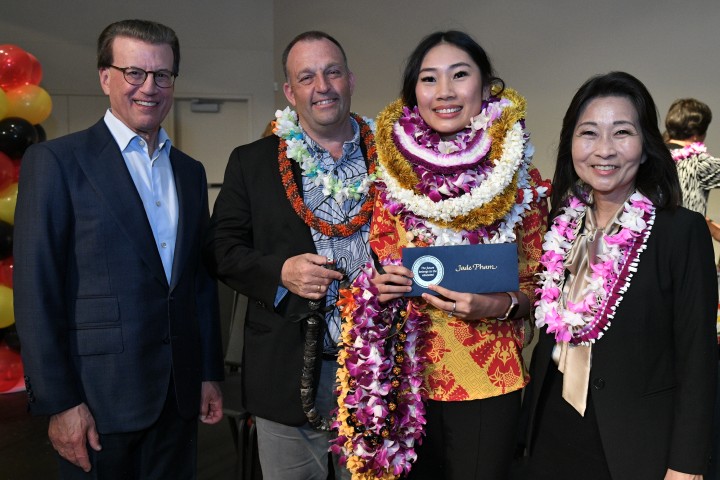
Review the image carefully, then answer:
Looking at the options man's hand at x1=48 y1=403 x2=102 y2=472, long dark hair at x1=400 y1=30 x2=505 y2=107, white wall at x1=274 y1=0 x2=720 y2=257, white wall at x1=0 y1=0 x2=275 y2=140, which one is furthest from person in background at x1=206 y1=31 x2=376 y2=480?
white wall at x1=0 y1=0 x2=275 y2=140

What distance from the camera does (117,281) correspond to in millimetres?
2041

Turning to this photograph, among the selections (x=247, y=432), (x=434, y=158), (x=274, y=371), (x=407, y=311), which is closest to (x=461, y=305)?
(x=407, y=311)

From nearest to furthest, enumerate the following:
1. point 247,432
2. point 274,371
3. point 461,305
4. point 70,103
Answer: point 461,305 < point 274,371 < point 247,432 < point 70,103

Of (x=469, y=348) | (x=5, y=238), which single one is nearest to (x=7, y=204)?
(x=5, y=238)

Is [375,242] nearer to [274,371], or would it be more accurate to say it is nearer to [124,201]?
[274,371]

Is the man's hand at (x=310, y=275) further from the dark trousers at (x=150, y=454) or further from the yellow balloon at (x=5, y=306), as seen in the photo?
the yellow balloon at (x=5, y=306)

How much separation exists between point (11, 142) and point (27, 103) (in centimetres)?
38

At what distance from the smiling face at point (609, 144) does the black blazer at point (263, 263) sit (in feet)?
2.98

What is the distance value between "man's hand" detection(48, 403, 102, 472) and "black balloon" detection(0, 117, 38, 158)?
12.3ft

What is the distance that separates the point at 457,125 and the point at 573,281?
A: 594 millimetres

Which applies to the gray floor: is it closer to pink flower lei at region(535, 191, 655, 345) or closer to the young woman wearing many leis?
the young woman wearing many leis

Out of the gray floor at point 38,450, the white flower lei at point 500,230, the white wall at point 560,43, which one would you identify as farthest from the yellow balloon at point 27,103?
the white flower lei at point 500,230

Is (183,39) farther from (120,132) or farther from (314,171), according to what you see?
(314,171)

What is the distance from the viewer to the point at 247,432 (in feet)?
10.2
